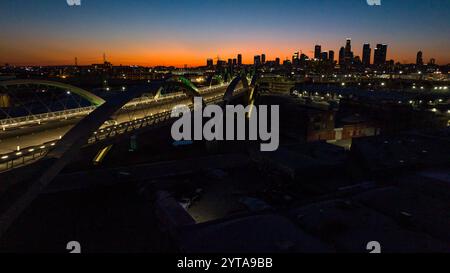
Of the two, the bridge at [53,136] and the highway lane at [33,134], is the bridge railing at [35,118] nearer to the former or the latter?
the bridge at [53,136]

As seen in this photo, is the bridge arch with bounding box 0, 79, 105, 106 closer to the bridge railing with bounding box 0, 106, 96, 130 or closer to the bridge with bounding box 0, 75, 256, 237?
the bridge with bounding box 0, 75, 256, 237

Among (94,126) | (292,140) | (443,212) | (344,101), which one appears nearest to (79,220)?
(94,126)

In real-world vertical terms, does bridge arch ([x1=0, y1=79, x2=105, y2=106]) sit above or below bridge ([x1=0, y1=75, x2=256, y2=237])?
above

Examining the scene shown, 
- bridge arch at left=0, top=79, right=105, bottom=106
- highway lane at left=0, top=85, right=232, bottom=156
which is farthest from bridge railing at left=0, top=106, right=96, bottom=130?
bridge arch at left=0, top=79, right=105, bottom=106

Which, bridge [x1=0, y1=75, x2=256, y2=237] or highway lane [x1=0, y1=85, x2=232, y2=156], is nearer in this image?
bridge [x1=0, y1=75, x2=256, y2=237]

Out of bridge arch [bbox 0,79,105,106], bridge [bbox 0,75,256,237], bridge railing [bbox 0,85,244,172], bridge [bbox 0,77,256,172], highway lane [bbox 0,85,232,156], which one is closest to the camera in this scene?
bridge [bbox 0,75,256,237]

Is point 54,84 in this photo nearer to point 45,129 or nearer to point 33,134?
point 45,129

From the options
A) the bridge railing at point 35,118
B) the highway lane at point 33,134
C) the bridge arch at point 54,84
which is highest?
the bridge arch at point 54,84

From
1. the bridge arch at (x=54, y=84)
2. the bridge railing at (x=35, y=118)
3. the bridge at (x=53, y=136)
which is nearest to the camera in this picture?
the bridge at (x=53, y=136)

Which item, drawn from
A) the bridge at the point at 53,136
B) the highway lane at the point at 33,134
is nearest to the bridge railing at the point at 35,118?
the bridge at the point at 53,136

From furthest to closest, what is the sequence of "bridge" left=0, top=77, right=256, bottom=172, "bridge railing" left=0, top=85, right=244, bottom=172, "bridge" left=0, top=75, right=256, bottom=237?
1. "bridge" left=0, top=77, right=256, bottom=172
2. "bridge railing" left=0, top=85, right=244, bottom=172
3. "bridge" left=0, top=75, right=256, bottom=237
